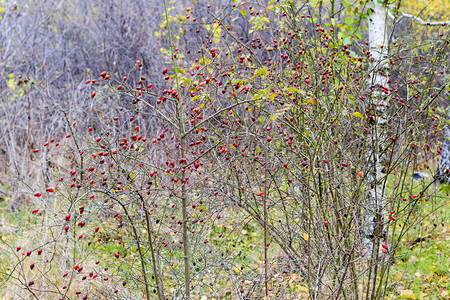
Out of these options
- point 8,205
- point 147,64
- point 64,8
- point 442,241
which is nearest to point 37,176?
point 8,205

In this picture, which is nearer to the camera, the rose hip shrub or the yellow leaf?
the rose hip shrub

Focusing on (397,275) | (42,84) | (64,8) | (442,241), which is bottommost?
(397,275)

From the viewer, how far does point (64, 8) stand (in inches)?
418

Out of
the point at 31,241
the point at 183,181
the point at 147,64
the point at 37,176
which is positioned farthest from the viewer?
the point at 147,64

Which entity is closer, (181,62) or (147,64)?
(181,62)

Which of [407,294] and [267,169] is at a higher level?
[267,169]

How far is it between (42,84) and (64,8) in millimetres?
4132

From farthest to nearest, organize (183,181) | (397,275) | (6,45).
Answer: (6,45), (397,275), (183,181)

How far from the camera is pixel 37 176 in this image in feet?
19.6

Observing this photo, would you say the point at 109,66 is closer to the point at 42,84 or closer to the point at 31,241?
the point at 42,84

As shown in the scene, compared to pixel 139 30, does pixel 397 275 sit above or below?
below

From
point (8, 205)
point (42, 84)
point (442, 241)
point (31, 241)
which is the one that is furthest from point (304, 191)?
point (42, 84)

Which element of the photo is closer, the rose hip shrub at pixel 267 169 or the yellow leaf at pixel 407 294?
the rose hip shrub at pixel 267 169

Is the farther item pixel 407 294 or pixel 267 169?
pixel 407 294
